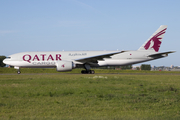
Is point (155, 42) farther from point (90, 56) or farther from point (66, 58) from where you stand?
point (66, 58)

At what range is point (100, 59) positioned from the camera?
1105 inches

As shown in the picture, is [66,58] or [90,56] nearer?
[66,58]

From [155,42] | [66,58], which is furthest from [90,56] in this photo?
[155,42]

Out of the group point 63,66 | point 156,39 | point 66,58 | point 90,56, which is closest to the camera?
point 63,66

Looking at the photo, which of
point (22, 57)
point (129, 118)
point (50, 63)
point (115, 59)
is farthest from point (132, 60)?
point (129, 118)

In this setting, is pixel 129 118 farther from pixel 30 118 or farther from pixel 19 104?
pixel 19 104

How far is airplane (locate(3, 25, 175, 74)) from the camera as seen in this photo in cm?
2876

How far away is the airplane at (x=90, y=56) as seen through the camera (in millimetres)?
28764

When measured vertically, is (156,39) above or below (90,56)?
above

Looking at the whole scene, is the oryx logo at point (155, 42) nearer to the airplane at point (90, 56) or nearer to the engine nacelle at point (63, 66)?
the airplane at point (90, 56)

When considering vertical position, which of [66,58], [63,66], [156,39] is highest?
[156,39]

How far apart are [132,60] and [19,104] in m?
24.0

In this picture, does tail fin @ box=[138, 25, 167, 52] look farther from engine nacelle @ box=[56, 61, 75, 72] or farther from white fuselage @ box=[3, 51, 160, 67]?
engine nacelle @ box=[56, 61, 75, 72]

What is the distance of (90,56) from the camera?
96.1 feet
